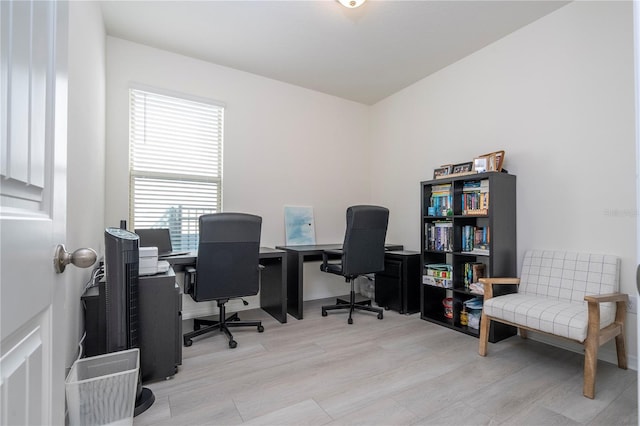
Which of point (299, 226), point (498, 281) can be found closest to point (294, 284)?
point (299, 226)

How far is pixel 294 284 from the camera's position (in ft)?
11.2

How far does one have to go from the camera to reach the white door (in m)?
0.45

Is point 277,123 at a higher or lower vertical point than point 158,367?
higher

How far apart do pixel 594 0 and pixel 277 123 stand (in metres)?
3.17

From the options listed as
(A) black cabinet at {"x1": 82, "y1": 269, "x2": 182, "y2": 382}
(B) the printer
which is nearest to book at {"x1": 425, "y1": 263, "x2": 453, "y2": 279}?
(A) black cabinet at {"x1": 82, "y1": 269, "x2": 182, "y2": 382}

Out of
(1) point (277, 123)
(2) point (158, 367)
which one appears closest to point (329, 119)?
(1) point (277, 123)

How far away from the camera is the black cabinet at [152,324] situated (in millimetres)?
1916

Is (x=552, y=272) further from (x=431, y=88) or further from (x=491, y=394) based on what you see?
(x=431, y=88)

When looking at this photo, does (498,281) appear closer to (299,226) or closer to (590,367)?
(590,367)

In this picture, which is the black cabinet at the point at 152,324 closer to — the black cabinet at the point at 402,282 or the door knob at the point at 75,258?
the door knob at the point at 75,258

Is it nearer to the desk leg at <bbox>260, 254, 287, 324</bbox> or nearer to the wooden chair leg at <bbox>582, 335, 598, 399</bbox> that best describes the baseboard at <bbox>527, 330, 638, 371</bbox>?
the wooden chair leg at <bbox>582, 335, 598, 399</bbox>

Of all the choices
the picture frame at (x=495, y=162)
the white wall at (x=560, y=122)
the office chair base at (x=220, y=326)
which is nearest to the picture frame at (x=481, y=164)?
the picture frame at (x=495, y=162)

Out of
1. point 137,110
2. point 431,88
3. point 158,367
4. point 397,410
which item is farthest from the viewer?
point 431,88

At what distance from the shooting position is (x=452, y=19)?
9.01 ft
